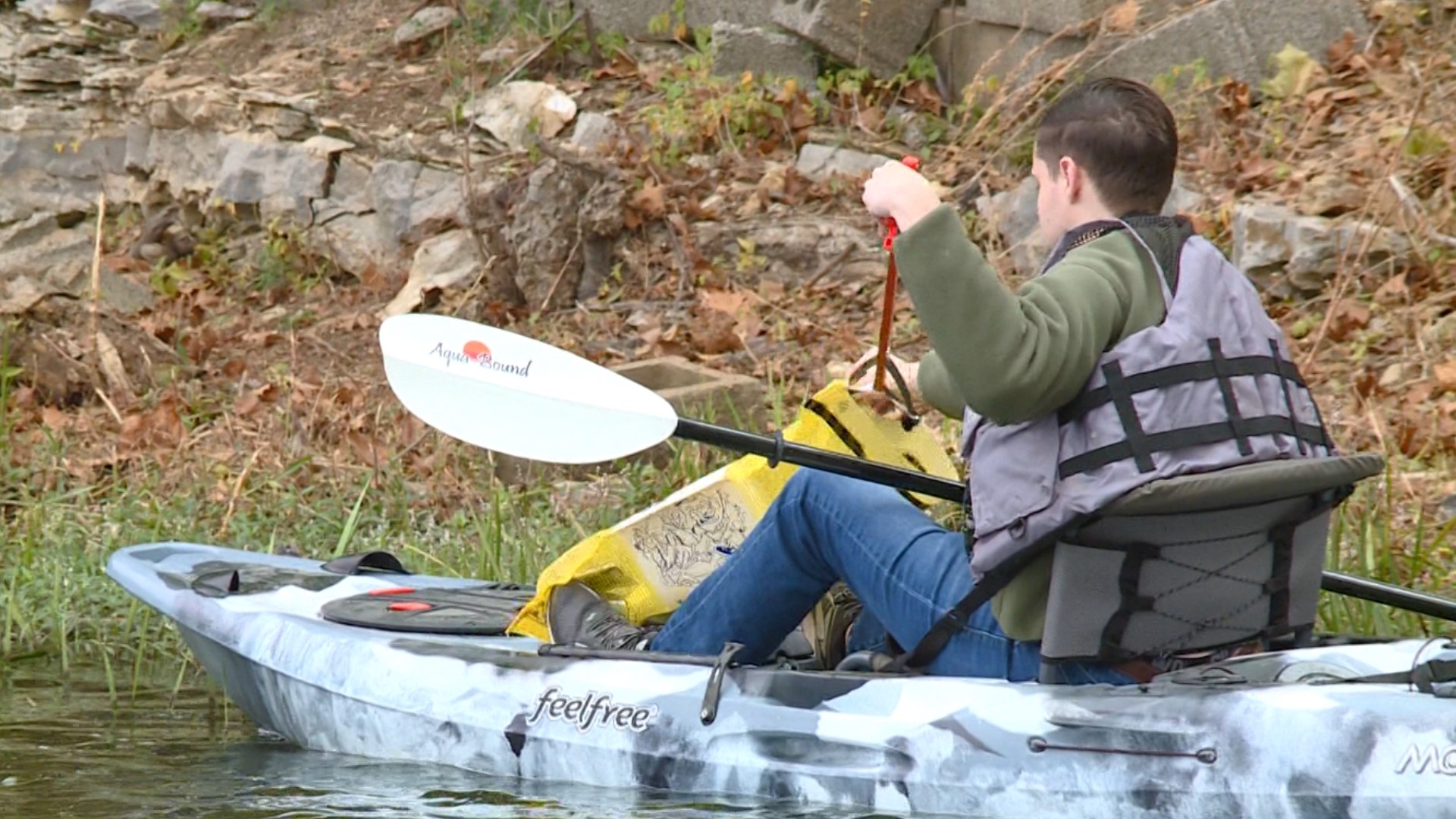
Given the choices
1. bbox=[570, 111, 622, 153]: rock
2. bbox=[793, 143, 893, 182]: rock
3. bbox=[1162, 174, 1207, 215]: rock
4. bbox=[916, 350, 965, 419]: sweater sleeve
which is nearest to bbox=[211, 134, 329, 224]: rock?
bbox=[570, 111, 622, 153]: rock

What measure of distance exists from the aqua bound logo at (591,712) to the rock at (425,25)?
6.80 m

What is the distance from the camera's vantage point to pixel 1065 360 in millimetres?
2691

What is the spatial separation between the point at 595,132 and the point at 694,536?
193 inches

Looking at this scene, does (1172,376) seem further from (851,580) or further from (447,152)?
(447,152)

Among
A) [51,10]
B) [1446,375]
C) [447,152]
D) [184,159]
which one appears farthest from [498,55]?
[1446,375]

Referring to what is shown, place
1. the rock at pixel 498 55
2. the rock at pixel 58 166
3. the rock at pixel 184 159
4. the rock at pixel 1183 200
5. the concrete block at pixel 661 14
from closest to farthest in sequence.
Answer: the rock at pixel 1183 200 → the concrete block at pixel 661 14 → the rock at pixel 498 55 → the rock at pixel 184 159 → the rock at pixel 58 166

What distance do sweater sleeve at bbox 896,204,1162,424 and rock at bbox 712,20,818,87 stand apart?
564 cm

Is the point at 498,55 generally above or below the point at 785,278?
above

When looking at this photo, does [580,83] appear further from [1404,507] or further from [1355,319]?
[1404,507]

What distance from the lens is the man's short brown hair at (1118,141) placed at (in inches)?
112

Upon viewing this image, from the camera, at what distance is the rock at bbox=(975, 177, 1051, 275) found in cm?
685

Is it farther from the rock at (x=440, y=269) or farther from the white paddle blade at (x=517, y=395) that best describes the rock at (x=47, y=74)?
the white paddle blade at (x=517, y=395)

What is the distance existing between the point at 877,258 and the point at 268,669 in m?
3.99

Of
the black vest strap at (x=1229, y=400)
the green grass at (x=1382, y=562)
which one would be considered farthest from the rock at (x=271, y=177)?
the black vest strap at (x=1229, y=400)
